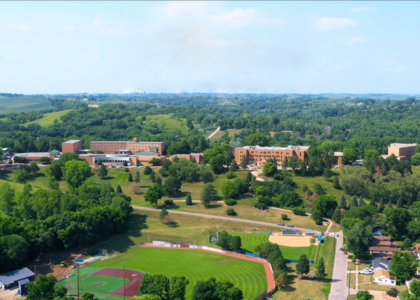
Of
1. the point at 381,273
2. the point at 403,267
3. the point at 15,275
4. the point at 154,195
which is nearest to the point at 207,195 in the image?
the point at 154,195

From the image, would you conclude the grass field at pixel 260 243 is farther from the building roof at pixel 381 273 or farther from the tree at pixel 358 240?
the building roof at pixel 381 273

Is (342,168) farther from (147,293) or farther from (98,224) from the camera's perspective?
(147,293)

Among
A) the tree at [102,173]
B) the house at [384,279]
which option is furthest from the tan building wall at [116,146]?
the house at [384,279]

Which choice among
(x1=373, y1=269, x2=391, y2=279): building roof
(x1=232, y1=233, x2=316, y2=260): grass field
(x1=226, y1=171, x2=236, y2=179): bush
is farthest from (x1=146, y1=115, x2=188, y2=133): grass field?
(x1=373, y1=269, x2=391, y2=279): building roof

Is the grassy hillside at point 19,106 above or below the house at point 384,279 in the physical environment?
above

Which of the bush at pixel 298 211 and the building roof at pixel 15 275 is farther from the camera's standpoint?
the bush at pixel 298 211

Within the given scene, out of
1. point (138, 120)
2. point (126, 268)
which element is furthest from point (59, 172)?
point (138, 120)

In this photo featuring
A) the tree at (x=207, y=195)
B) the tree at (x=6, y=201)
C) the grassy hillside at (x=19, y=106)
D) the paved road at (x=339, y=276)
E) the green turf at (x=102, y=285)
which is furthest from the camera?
the grassy hillside at (x=19, y=106)
